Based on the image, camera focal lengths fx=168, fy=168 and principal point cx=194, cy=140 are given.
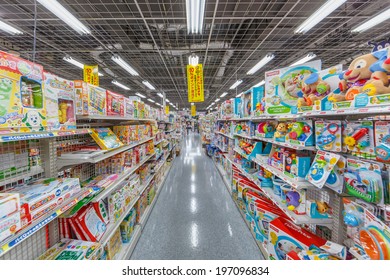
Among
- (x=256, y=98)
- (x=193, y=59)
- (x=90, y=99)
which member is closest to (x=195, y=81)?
(x=193, y=59)

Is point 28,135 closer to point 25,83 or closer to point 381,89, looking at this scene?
point 25,83

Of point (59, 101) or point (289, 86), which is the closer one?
point (59, 101)

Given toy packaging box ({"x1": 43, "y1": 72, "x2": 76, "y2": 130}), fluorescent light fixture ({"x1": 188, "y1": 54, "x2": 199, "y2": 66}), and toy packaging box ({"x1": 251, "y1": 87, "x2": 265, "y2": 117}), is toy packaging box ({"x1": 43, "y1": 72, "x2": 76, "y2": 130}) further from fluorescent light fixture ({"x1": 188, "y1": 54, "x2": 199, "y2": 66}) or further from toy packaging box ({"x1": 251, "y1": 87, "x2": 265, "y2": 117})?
fluorescent light fixture ({"x1": 188, "y1": 54, "x2": 199, "y2": 66})

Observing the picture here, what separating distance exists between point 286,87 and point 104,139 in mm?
1994

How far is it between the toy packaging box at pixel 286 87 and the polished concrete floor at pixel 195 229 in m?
1.91

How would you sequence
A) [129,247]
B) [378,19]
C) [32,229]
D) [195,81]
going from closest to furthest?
1. [32,229]
2. [129,247]
3. [378,19]
4. [195,81]

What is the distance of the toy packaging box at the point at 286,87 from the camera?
169 cm

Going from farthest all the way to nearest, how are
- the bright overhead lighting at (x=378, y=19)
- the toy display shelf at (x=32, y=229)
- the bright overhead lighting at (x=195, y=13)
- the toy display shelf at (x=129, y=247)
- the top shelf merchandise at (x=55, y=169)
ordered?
the bright overhead lighting at (x=378, y=19)
the bright overhead lighting at (x=195, y=13)
the toy display shelf at (x=129, y=247)
the top shelf merchandise at (x=55, y=169)
the toy display shelf at (x=32, y=229)

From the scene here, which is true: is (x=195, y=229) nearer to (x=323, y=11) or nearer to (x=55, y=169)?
(x=55, y=169)

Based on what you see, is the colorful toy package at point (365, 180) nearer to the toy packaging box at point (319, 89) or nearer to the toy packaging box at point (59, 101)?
the toy packaging box at point (319, 89)

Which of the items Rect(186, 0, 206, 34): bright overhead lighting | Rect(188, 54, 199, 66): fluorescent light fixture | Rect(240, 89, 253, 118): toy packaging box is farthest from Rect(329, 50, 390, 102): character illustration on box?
Rect(188, 54, 199, 66): fluorescent light fixture

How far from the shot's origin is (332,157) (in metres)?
1.22

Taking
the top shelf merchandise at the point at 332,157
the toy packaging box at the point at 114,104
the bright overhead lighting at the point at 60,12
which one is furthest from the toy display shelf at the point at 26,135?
the bright overhead lighting at the point at 60,12

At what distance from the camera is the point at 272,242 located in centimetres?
187
